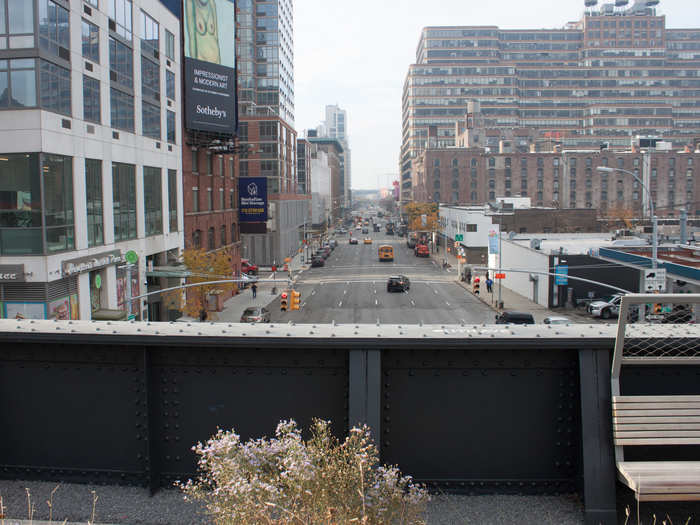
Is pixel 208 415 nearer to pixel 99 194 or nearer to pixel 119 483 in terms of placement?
pixel 119 483

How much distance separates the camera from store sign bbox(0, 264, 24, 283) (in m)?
24.3

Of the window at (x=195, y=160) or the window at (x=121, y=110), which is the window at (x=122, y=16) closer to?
the window at (x=121, y=110)

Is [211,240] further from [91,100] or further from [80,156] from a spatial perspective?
[80,156]

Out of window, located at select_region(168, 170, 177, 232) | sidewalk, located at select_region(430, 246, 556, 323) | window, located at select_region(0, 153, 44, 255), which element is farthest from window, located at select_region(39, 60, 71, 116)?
sidewalk, located at select_region(430, 246, 556, 323)

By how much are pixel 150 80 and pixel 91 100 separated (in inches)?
346

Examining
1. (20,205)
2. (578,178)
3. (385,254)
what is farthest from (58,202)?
(578,178)

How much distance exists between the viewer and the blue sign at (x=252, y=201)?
59.0 meters

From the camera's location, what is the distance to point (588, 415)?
17.7ft

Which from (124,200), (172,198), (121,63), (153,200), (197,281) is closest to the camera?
(121,63)

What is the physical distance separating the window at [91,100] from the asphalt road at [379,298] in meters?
18.0

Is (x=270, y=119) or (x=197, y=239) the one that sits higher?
(x=270, y=119)

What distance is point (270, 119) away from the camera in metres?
81.6

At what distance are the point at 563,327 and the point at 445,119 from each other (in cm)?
17751

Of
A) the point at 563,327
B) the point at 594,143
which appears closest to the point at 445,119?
the point at 594,143
